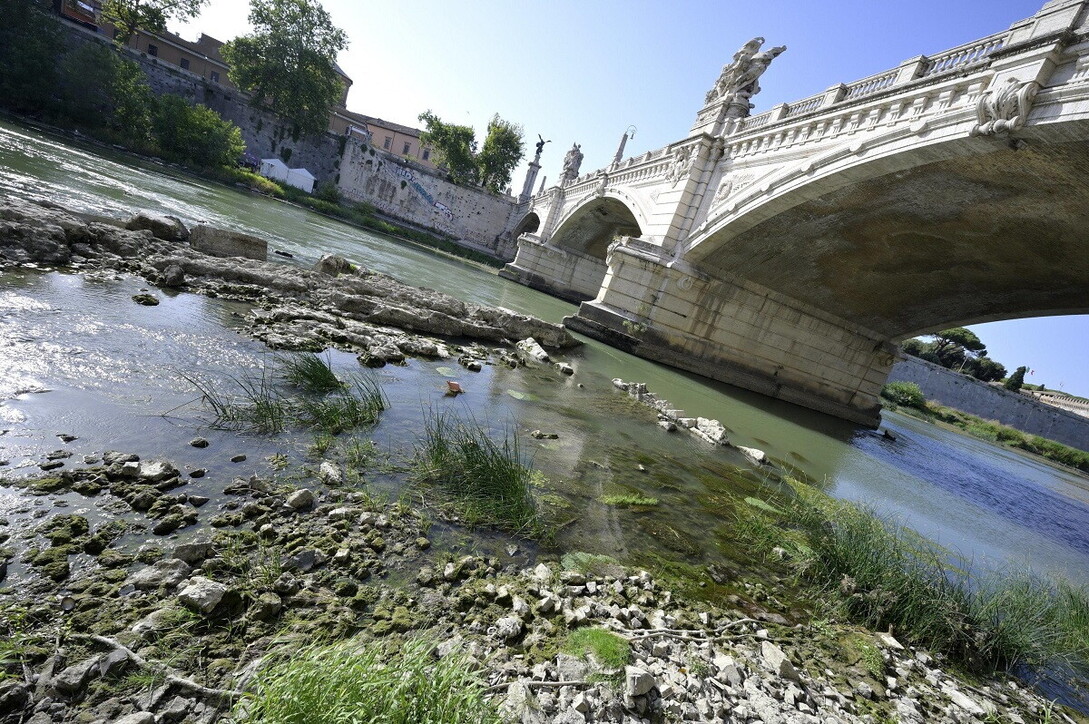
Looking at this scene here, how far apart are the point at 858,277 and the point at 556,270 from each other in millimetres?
20780

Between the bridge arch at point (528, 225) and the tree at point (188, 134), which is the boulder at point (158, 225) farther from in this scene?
the bridge arch at point (528, 225)

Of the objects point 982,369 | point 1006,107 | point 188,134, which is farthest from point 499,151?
point 982,369

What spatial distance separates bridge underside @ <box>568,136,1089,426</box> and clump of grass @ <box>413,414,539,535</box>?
11.2 metres

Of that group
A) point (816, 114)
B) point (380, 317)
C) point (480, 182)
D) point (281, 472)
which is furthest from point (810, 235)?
point (480, 182)

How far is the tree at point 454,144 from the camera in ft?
167

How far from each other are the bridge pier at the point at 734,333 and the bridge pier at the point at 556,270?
636 inches

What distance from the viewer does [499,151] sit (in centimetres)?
5350

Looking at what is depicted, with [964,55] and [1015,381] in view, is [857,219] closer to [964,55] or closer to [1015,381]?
[964,55]

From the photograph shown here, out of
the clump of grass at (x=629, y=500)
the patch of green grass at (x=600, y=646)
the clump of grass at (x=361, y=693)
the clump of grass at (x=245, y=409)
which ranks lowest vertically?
the clump of grass at (x=245, y=409)

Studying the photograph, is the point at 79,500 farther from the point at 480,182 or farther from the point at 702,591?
the point at 480,182

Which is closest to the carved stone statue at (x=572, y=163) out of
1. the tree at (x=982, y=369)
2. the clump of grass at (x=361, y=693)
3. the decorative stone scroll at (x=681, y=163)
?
the decorative stone scroll at (x=681, y=163)

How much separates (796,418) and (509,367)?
11436 mm

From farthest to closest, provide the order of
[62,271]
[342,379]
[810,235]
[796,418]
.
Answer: [796,418], [810,235], [62,271], [342,379]

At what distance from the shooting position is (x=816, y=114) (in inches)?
498
